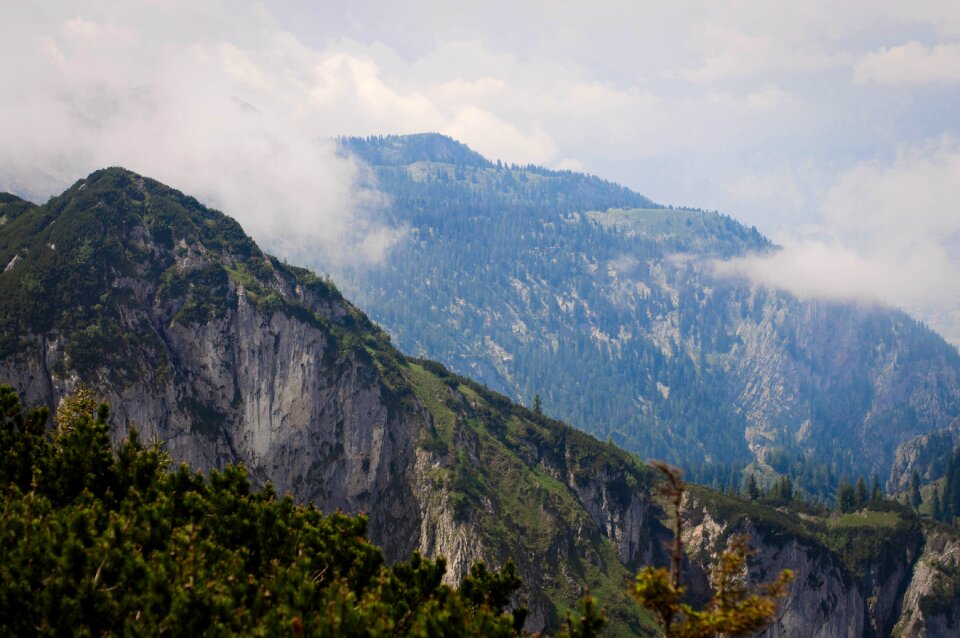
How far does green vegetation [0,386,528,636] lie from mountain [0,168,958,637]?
83.5m

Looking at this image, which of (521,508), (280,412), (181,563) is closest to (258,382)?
(280,412)

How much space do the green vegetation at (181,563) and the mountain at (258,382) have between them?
3289 inches

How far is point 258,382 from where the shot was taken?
151875mm

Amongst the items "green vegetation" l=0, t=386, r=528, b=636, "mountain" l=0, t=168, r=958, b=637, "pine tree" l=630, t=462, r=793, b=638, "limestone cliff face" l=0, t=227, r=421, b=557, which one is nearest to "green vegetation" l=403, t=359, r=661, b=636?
"mountain" l=0, t=168, r=958, b=637

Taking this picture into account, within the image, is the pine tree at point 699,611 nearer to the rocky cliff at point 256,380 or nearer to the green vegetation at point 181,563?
the green vegetation at point 181,563

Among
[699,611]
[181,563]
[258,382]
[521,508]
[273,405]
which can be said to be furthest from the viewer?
[521,508]

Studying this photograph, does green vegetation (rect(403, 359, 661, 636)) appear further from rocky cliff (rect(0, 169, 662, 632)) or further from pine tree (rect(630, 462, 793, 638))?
pine tree (rect(630, 462, 793, 638))

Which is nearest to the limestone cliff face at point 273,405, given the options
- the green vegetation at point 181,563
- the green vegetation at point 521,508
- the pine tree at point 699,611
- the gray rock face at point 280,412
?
the gray rock face at point 280,412

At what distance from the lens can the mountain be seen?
131625 mm

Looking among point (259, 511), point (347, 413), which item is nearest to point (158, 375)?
point (347, 413)

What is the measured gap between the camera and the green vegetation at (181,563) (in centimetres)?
3194

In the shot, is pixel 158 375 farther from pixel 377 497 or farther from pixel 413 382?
pixel 413 382

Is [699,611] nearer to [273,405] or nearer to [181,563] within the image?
[181,563]

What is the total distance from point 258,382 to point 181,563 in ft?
394
